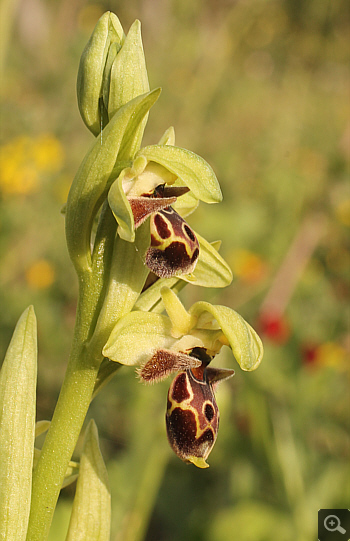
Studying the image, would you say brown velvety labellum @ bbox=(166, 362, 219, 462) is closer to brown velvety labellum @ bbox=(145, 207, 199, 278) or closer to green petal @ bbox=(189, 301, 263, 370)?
green petal @ bbox=(189, 301, 263, 370)

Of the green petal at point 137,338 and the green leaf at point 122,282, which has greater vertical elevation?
the green leaf at point 122,282

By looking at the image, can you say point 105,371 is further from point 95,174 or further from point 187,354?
point 95,174

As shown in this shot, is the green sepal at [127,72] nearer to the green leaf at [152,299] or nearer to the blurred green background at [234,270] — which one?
the green leaf at [152,299]

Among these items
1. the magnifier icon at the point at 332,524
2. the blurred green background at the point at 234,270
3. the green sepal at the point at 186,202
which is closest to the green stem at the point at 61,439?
the green sepal at the point at 186,202

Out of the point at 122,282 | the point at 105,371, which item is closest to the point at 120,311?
the point at 122,282

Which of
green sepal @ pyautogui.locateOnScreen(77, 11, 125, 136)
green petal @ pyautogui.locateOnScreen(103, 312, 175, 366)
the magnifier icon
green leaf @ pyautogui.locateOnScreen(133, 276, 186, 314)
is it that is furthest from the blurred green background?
green sepal @ pyautogui.locateOnScreen(77, 11, 125, 136)

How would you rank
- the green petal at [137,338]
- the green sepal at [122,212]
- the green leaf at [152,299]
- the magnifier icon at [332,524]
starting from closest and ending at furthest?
the green sepal at [122,212] → the green petal at [137,338] → the green leaf at [152,299] → the magnifier icon at [332,524]

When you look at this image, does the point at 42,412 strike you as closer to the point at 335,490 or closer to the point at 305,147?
the point at 335,490
